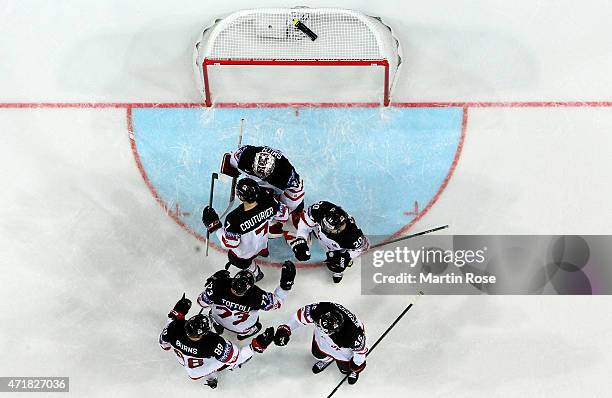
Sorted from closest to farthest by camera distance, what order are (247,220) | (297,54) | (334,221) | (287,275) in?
(334,221) → (247,220) → (287,275) → (297,54)

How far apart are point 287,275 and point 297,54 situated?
225cm

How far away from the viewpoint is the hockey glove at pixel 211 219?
21.4ft

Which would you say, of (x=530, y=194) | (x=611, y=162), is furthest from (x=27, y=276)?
(x=611, y=162)

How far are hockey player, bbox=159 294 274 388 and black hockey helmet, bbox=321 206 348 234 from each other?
1152 millimetres

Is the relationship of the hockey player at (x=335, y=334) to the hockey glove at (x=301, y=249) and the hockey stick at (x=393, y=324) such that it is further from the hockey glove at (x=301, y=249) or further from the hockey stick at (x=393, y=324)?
the hockey glove at (x=301, y=249)

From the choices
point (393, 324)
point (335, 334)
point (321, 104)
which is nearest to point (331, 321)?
point (335, 334)

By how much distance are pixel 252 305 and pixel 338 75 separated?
8.73 feet

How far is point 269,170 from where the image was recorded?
6.11m

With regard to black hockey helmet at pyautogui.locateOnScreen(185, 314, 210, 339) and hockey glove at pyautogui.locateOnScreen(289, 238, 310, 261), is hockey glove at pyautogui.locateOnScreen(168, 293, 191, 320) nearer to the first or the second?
black hockey helmet at pyautogui.locateOnScreen(185, 314, 210, 339)

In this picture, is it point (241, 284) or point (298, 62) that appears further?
point (298, 62)

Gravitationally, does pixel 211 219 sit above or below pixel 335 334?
above

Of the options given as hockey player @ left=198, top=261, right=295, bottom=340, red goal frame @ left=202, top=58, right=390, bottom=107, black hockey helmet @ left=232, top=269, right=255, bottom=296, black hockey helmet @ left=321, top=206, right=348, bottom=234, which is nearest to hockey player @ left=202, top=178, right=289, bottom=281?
Result: hockey player @ left=198, top=261, right=295, bottom=340

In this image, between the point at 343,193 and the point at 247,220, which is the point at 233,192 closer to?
the point at 247,220

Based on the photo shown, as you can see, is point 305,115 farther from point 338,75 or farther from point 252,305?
point 252,305
